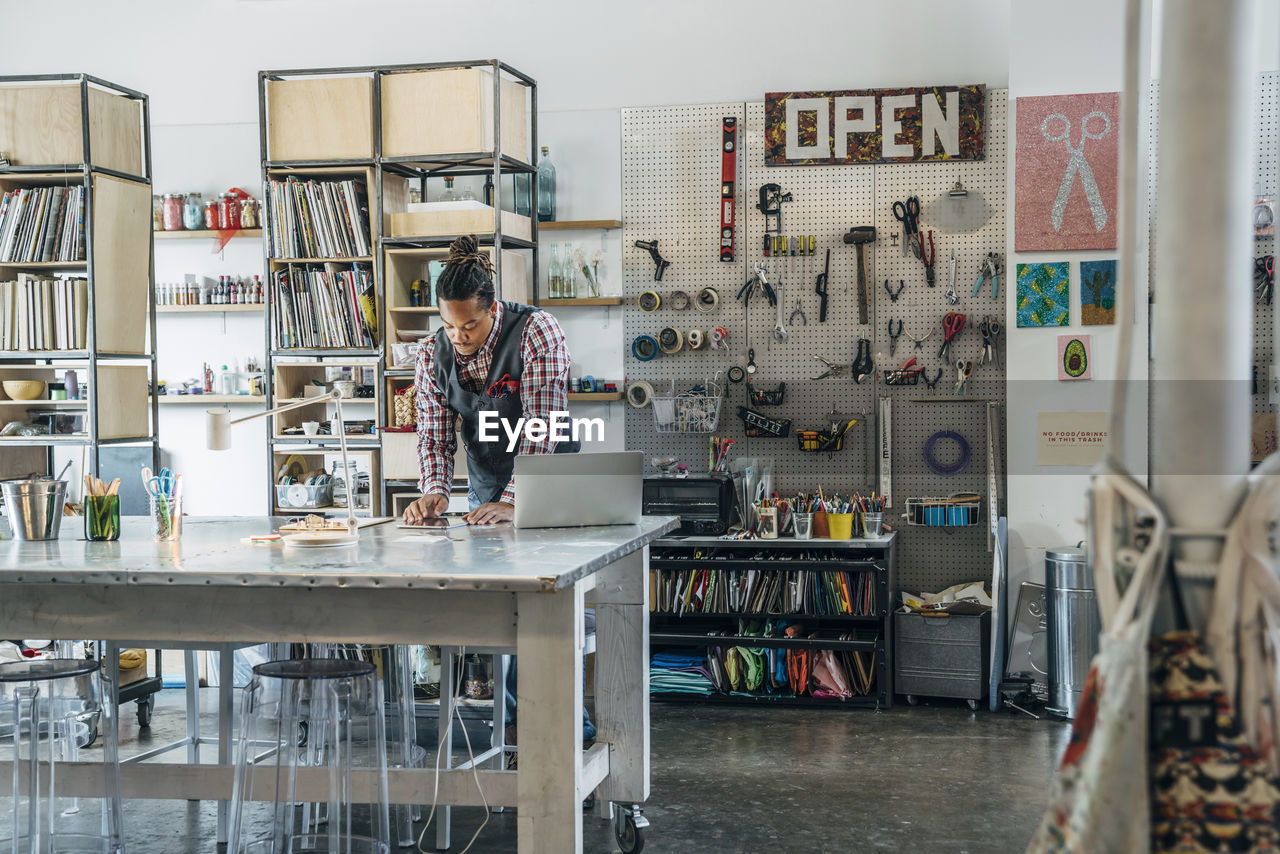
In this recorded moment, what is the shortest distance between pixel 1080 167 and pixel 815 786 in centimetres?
290

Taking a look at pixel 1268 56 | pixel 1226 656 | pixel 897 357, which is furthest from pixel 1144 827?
pixel 1268 56

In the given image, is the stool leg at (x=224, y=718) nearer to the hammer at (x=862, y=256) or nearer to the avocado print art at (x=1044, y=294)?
the hammer at (x=862, y=256)

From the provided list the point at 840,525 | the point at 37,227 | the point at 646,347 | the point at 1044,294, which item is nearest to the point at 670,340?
the point at 646,347

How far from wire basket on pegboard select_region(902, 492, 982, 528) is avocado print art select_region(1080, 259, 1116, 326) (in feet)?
3.12

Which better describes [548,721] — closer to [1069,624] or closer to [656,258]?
[1069,624]

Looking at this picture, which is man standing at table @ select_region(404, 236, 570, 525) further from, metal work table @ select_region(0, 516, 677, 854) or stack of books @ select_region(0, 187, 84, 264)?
stack of books @ select_region(0, 187, 84, 264)

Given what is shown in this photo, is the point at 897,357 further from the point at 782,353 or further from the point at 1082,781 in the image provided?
the point at 1082,781

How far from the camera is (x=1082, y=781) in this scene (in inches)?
39.9

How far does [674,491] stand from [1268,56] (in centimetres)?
319

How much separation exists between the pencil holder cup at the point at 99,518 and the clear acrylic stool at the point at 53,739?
0.36 meters

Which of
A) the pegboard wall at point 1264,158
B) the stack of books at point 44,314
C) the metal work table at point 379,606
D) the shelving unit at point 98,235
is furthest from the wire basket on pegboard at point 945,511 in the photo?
the stack of books at point 44,314

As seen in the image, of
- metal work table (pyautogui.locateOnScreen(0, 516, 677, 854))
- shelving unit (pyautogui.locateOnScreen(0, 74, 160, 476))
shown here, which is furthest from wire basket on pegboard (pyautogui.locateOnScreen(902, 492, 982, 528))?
shelving unit (pyautogui.locateOnScreen(0, 74, 160, 476))

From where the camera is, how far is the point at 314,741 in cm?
302

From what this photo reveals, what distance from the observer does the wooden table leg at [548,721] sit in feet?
7.77
